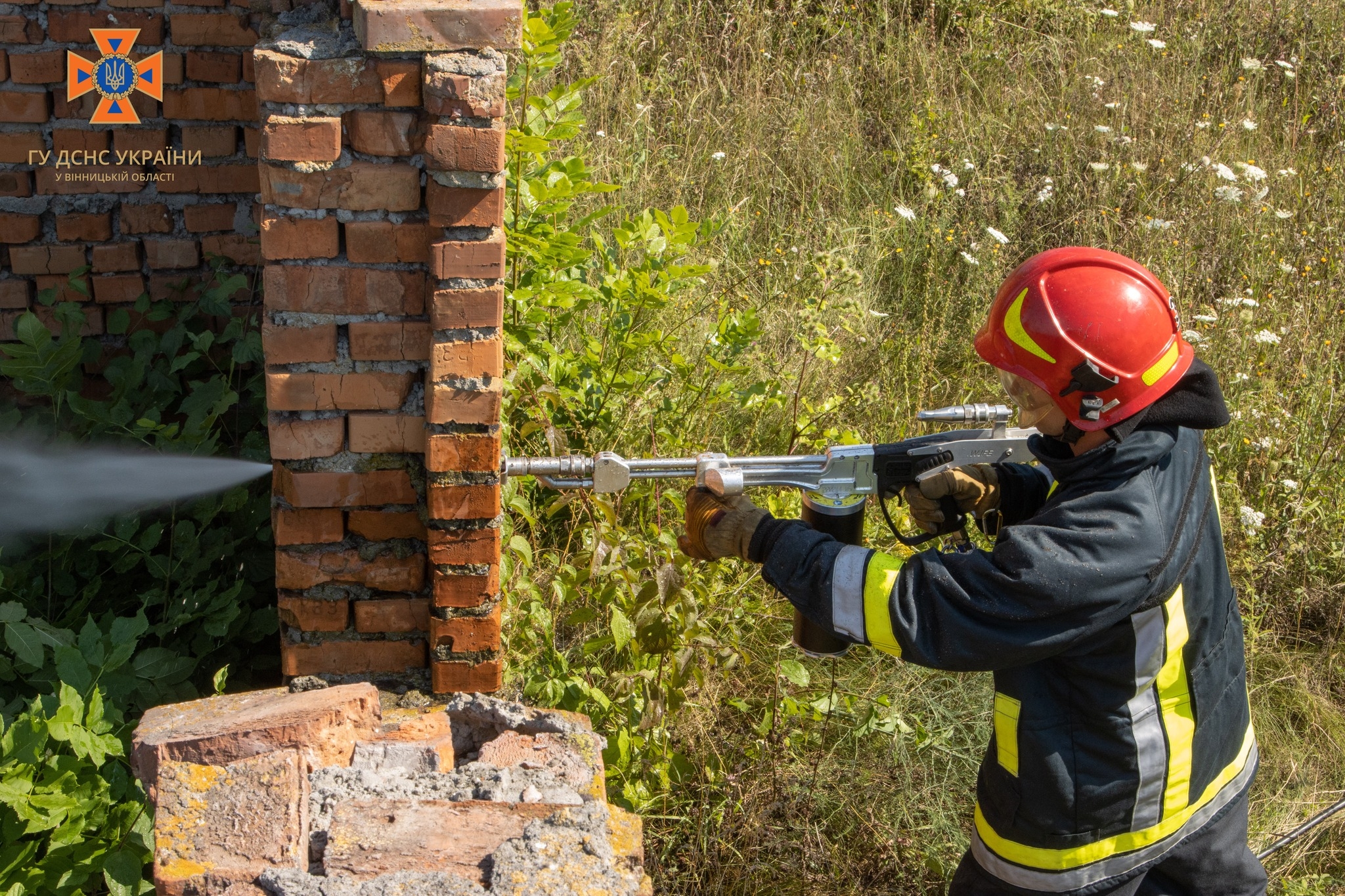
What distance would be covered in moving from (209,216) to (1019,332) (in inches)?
99.8

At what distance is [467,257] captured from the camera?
7.18ft

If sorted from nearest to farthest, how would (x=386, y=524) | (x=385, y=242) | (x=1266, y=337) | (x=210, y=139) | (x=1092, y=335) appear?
(x=1092, y=335)
(x=385, y=242)
(x=386, y=524)
(x=210, y=139)
(x=1266, y=337)

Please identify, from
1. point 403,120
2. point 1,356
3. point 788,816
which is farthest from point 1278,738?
point 1,356

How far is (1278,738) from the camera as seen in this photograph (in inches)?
135

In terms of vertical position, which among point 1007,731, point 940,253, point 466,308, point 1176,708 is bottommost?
point 1007,731

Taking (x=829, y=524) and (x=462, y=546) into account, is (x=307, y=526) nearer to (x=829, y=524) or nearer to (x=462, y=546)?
(x=462, y=546)

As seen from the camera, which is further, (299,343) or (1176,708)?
(299,343)

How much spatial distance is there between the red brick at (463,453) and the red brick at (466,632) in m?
0.38

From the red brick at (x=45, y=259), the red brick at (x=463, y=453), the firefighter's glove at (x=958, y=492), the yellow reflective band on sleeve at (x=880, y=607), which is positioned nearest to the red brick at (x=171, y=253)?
the red brick at (x=45, y=259)

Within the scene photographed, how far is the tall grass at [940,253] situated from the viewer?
302 centimetres

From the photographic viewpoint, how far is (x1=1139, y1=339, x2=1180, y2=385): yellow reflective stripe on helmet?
2.02 metres

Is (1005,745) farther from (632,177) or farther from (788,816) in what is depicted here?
(632,177)

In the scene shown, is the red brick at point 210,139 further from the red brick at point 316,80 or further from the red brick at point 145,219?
the red brick at point 316,80

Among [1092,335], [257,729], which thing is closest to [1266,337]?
[1092,335]
